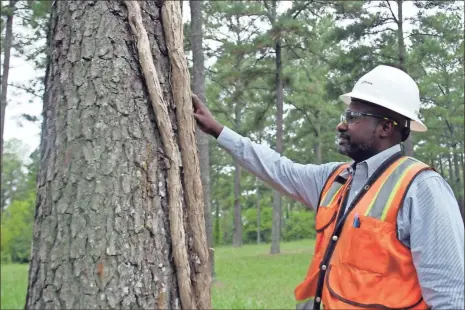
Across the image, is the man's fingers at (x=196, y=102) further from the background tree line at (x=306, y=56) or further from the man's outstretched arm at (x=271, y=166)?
the background tree line at (x=306, y=56)

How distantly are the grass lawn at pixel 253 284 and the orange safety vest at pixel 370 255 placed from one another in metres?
5.88

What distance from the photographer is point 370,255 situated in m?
2.52

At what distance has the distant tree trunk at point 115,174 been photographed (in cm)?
239

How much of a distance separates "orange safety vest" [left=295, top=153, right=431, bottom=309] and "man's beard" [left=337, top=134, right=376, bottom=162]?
0.49 ft

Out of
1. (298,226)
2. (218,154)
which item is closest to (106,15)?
(218,154)

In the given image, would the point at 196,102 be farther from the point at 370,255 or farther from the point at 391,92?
the point at 370,255

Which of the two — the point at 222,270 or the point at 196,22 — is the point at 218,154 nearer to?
the point at 222,270

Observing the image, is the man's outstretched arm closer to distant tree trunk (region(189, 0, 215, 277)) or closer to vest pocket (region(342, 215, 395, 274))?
vest pocket (region(342, 215, 395, 274))

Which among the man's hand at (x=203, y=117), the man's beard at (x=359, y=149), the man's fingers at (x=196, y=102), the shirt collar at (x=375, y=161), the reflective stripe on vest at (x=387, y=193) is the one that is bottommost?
the reflective stripe on vest at (x=387, y=193)

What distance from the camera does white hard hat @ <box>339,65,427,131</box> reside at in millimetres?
2912

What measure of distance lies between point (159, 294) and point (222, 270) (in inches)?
629

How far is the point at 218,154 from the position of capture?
36.2m

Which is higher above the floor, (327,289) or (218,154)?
(218,154)

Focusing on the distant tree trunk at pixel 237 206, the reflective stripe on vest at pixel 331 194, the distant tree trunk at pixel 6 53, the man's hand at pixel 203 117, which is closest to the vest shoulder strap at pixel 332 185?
the reflective stripe on vest at pixel 331 194
